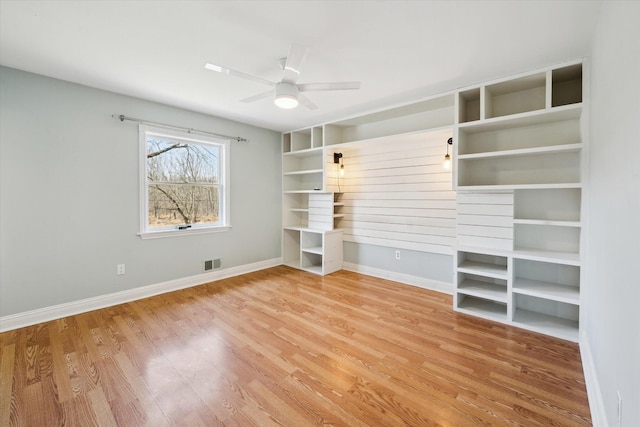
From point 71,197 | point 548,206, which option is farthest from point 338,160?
point 71,197

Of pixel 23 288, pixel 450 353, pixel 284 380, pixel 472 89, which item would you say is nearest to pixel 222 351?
pixel 284 380

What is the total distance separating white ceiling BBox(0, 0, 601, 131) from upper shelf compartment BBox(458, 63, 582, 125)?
0.48 ft

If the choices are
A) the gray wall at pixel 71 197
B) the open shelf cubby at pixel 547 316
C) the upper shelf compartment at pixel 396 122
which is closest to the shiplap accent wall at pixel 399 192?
the upper shelf compartment at pixel 396 122

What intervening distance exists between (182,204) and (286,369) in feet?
9.69

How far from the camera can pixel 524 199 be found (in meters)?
2.92

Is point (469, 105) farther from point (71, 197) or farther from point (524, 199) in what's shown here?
point (71, 197)

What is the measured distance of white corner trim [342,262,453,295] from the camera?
143 inches

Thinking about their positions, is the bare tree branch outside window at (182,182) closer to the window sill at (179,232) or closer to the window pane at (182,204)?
the window pane at (182,204)

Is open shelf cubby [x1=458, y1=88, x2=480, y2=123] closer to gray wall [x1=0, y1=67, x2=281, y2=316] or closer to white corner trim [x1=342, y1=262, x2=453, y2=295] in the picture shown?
white corner trim [x1=342, y1=262, x2=453, y2=295]

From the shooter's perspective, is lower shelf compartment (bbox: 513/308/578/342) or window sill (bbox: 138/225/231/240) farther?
window sill (bbox: 138/225/231/240)

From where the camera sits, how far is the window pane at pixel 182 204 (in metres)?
3.68

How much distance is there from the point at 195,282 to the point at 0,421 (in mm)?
2451

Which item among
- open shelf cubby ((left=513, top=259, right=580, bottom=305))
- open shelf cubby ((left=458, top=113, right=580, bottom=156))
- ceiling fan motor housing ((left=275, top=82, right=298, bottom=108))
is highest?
ceiling fan motor housing ((left=275, top=82, right=298, bottom=108))

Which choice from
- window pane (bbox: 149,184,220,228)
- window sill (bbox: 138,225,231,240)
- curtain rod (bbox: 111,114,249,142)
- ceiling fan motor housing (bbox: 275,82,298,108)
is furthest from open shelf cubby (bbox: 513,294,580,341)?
curtain rod (bbox: 111,114,249,142)
